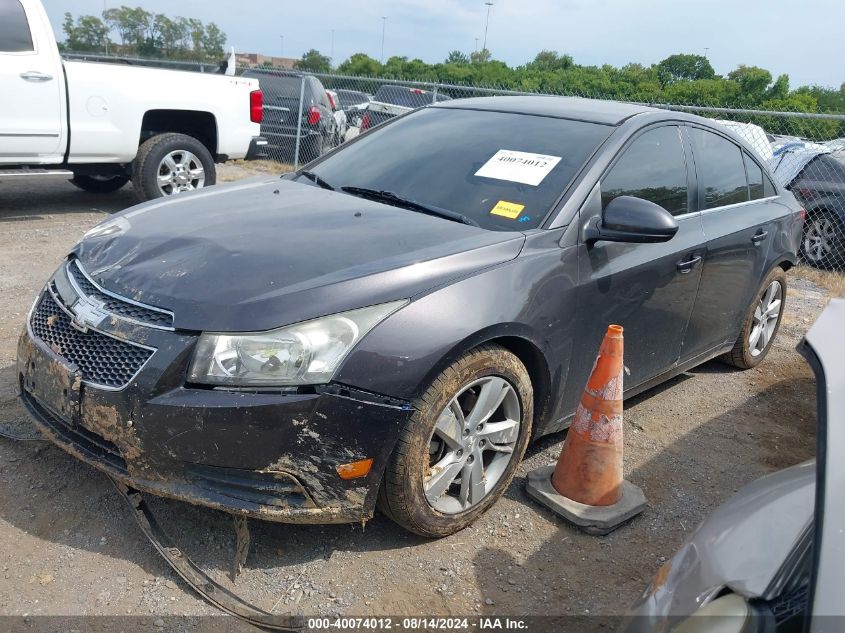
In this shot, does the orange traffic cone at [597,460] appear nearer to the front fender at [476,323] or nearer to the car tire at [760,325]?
the front fender at [476,323]

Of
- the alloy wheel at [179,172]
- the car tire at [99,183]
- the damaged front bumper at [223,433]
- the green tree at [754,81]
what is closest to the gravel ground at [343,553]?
the damaged front bumper at [223,433]

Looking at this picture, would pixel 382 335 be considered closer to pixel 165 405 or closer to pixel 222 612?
pixel 165 405

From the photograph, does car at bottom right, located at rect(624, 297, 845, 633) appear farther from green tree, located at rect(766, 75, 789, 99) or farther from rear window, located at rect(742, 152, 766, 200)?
green tree, located at rect(766, 75, 789, 99)

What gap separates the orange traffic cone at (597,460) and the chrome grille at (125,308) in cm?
176

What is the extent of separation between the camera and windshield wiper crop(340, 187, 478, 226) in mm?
3180

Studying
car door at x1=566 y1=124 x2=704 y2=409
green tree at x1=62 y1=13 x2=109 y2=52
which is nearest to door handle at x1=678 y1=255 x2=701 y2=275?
car door at x1=566 y1=124 x2=704 y2=409

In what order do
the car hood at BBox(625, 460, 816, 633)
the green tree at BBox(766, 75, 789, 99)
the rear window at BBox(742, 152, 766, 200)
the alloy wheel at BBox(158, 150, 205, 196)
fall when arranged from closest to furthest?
the car hood at BBox(625, 460, 816, 633) → the rear window at BBox(742, 152, 766, 200) → the alloy wheel at BBox(158, 150, 205, 196) → the green tree at BBox(766, 75, 789, 99)

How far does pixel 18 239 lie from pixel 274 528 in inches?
201

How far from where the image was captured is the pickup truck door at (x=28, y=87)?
6836 mm

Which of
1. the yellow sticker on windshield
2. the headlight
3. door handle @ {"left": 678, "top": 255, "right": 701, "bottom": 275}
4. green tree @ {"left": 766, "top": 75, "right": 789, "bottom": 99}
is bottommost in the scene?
the headlight

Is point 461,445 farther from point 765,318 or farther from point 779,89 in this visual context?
point 779,89

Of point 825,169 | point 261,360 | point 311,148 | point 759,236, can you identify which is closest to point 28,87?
point 311,148

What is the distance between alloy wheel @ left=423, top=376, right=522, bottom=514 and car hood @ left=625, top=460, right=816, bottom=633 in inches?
44.5

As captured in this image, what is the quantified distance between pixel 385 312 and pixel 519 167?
1.26 meters
